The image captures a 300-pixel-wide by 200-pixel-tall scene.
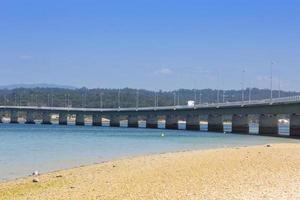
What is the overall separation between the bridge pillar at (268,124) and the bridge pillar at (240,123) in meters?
10.1

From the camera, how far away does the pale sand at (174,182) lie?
20.5 m

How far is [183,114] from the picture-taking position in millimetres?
147125

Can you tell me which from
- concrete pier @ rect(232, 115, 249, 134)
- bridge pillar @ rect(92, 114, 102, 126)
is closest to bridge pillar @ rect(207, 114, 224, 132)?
concrete pier @ rect(232, 115, 249, 134)

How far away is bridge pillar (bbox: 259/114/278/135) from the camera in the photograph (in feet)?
355

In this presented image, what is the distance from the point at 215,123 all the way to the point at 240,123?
12058mm

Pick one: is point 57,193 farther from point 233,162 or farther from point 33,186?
point 233,162

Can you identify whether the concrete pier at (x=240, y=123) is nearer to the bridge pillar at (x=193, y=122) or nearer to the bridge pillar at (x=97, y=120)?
the bridge pillar at (x=193, y=122)

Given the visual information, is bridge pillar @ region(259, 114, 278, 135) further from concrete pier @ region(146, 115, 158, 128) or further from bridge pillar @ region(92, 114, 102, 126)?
bridge pillar @ region(92, 114, 102, 126)

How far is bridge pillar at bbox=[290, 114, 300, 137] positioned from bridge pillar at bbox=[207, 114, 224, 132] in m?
35.0

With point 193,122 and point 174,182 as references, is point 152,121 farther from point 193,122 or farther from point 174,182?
point 174,182

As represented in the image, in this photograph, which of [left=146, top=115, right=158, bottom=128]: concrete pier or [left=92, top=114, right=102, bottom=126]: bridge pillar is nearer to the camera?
[left=146, top=115, right=158, bottom=128]: concrete pier

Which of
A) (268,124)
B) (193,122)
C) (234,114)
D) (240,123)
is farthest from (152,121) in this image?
(268,124)

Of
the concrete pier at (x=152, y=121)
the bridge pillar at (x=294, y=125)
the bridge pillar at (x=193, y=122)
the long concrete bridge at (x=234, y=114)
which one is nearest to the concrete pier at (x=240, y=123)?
the long concrete bridge at (x=234, y=114)

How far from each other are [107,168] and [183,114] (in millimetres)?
115167
